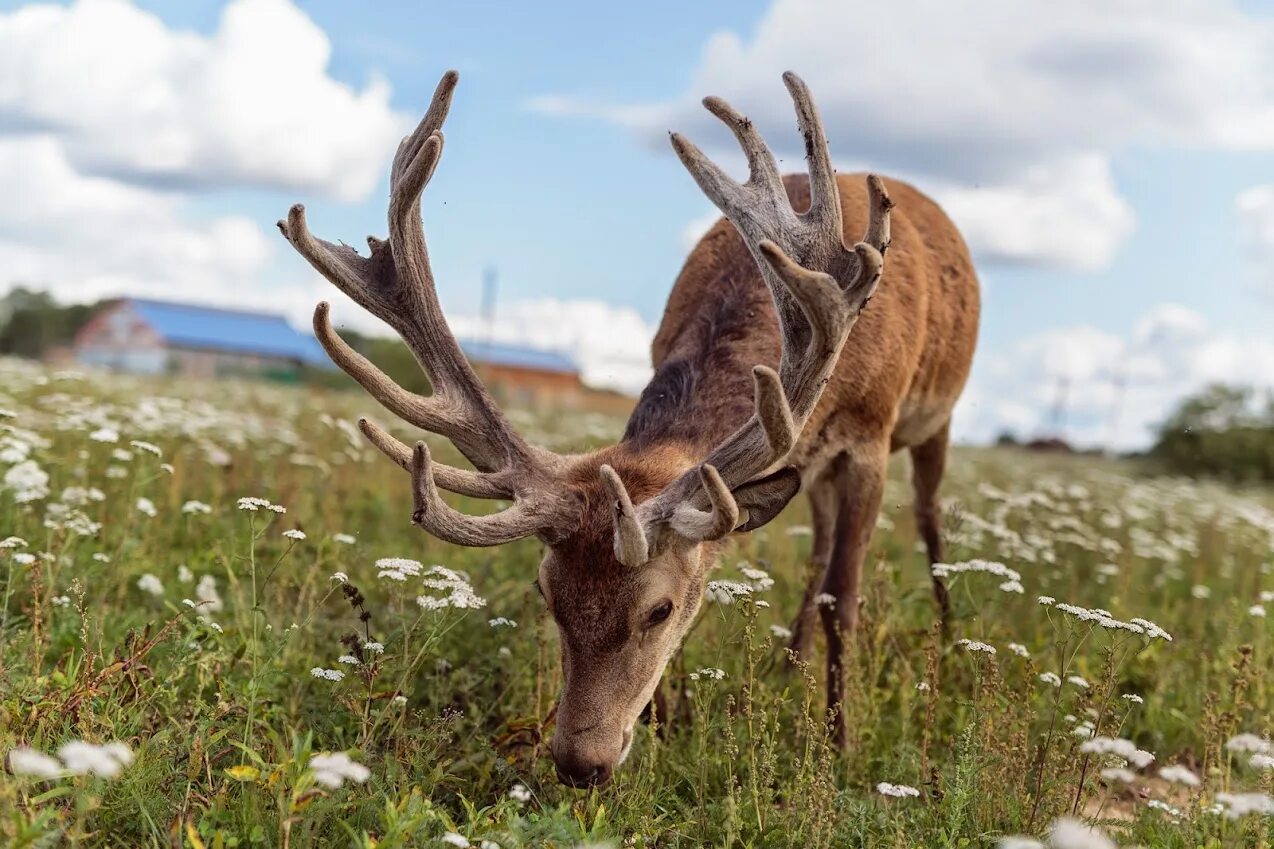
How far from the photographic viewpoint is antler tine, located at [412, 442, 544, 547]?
3.40 m

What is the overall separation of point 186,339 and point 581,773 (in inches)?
2553

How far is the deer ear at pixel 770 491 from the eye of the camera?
12.6 feet

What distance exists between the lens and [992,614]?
5.56m

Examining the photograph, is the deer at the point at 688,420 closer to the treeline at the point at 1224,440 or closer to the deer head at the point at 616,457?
the deer head at the point at 616,457

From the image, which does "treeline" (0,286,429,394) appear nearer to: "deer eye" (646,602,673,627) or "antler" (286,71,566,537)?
"antler" (286,71,566,537)

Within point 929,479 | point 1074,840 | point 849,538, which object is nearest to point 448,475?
point 849,538

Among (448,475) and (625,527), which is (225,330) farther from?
(625,527)

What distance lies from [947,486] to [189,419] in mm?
7167

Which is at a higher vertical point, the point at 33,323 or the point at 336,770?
the point at 336,770

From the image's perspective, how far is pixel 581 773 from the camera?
3486mm

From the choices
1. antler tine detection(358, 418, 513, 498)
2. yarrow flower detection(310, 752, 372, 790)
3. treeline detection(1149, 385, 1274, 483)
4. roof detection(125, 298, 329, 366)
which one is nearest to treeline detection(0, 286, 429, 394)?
roof detection(125, 298, 329, 366)

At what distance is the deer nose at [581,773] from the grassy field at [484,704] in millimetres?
81

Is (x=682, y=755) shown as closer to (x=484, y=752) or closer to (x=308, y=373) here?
(x=484, y=752)

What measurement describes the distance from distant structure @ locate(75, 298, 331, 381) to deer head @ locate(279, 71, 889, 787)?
5654 centimetres
